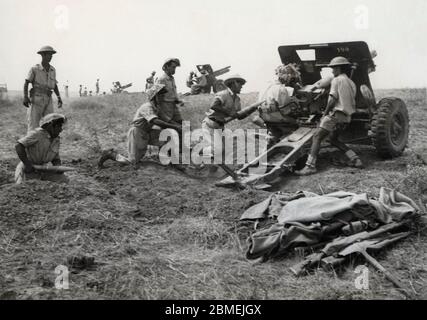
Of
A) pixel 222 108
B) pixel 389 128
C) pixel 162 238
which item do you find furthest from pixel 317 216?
pixel 222 108

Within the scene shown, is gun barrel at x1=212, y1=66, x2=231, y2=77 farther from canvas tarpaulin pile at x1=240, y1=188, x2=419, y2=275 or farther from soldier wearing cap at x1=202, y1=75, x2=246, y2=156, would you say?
canvas tarpaulin pile at x1=240, y1=188, x2=419, y2=275

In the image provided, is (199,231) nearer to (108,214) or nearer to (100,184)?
(108,214)

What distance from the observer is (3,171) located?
24.0 feet

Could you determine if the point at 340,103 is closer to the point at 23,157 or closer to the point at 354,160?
the point at 354,160

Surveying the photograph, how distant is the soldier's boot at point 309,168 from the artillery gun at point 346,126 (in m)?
0.15

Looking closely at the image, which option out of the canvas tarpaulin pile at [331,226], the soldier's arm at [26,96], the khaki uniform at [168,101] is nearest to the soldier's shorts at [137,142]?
the khaki uniform at [168,101]

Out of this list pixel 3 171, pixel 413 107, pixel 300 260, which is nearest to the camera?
pixel 300 260

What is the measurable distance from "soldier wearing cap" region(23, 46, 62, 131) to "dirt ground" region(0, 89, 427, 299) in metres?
0.88

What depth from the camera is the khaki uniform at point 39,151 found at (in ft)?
19.3

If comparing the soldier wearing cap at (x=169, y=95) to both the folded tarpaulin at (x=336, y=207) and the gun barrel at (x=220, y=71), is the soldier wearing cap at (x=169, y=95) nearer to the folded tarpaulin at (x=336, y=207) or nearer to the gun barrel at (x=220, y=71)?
the folded tarpaulin at (x=336, y=207)

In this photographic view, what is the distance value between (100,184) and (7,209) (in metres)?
1.82

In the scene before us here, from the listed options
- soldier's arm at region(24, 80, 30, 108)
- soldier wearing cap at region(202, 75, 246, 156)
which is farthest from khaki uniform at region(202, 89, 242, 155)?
soldier's arm at region(24, 80, 30, 108)

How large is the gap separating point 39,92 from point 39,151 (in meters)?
2.12
